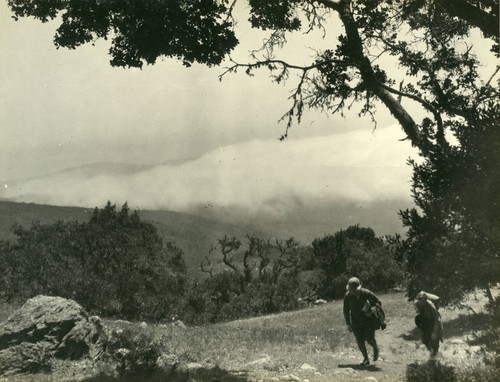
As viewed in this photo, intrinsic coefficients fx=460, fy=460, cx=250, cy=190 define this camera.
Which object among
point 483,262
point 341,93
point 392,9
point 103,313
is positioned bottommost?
point 103,313

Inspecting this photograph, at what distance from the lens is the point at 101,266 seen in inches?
1460

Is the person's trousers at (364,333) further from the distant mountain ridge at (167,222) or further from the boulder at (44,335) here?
the distant mountain ridge at (167,222)

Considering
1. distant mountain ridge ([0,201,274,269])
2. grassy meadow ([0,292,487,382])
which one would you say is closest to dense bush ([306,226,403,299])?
distant mountain ridge ([0,201,274,269])

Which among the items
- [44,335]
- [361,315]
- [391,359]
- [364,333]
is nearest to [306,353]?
[391,359]

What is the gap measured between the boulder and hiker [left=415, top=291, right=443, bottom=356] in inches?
290

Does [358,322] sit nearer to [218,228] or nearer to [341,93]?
[341,93]

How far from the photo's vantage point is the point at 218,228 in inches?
6481

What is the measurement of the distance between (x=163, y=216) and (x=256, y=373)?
151869mm

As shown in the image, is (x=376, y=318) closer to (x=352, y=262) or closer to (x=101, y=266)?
(x=101, y=266)

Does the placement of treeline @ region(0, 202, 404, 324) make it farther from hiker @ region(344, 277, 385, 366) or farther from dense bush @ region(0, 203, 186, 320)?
hiker @ region(344, 277, 385, 366)

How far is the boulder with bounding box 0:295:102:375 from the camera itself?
969 centimetres

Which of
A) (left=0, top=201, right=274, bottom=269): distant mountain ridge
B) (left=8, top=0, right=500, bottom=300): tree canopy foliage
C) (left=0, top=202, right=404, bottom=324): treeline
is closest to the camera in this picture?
(left=8, top=0, right=500, bottom=300): tree canopy foliage

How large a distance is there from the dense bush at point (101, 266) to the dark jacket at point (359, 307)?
74.1 ft

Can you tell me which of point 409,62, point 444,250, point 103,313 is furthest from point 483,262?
point 103,313
